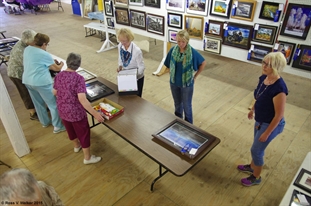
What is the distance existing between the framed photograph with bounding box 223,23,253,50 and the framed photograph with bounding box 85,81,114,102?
7.74 ft

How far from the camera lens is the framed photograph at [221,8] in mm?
3838

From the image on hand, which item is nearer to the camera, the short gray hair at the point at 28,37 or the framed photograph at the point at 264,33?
the short gray hair at the point at 28,37

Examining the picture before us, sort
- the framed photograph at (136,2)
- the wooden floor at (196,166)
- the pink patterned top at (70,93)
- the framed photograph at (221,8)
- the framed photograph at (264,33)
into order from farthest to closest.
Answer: the framed photograph at (136,2) → the framed photograph at (221,8) → the framed photograph at (264,33) → the wooden floor at (196,166) → the pink patterned top at (70,93)

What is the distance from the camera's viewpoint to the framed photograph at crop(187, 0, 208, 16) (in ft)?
13.2

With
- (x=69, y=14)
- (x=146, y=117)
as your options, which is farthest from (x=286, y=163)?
(x=69, y=14)

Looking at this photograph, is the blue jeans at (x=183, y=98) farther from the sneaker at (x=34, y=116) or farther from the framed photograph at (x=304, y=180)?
the sneaker at (x=34, y=116)

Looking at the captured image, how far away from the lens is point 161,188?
257cm

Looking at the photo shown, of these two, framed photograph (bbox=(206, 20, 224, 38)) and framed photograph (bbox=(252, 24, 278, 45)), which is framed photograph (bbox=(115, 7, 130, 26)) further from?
framed photograph (bbox=(252, 24, 278, 45))

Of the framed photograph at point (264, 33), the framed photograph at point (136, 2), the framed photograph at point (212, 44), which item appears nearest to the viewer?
the framed photograph at point (264, 33)

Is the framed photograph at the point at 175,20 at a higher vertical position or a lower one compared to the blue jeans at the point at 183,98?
higher

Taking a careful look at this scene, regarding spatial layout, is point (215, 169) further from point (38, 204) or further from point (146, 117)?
point (38, 204)

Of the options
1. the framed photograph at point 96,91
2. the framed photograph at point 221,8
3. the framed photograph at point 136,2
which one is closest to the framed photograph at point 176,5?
the framed photograph at point 221,8

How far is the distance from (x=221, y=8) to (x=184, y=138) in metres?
2.69

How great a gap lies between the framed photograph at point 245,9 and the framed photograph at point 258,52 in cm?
47
